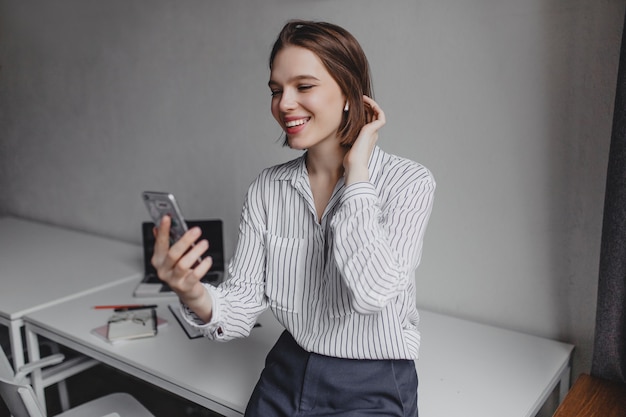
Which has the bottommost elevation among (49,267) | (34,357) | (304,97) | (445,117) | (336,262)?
(34,357)

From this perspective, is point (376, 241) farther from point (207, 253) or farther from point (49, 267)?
point (49, 267)

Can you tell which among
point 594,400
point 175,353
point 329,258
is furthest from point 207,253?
point 594,400

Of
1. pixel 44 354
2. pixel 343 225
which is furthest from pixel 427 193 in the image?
pixel 44 354

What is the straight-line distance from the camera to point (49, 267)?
216 centimetres

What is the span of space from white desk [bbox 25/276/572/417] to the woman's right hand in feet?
1.31

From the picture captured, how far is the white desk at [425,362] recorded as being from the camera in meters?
1.26

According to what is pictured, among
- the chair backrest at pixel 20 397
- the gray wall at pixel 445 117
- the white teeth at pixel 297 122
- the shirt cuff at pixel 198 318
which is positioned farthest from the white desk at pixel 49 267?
the white teeth at pixel 297 122

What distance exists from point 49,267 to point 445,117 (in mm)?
1557

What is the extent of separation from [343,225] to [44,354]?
2142 mm

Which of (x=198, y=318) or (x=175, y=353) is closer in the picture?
(x=198, y=318)

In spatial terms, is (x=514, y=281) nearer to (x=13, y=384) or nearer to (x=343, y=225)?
(x=343, y=225)

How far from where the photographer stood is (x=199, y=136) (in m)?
2.19

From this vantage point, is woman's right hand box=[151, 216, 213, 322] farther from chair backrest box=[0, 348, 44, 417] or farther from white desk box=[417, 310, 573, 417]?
white desk box=[417, 310, 573, 417]

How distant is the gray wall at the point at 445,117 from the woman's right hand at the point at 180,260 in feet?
2.95
